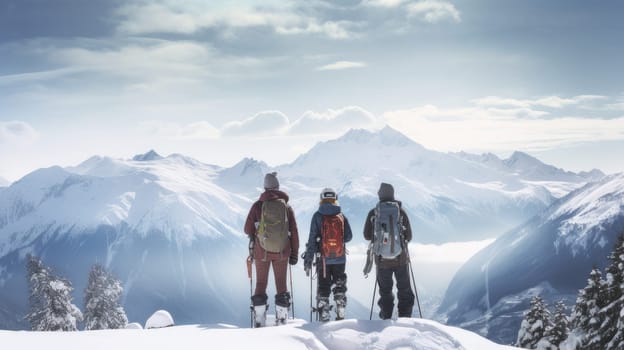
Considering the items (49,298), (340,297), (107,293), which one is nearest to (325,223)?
(340,297)

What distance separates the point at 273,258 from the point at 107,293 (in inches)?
1289

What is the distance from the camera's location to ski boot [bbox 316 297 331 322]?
12094 mm

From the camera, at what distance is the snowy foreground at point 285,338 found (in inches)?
325

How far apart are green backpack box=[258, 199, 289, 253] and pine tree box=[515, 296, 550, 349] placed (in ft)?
79.2

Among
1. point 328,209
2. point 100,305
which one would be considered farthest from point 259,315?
point 100,305

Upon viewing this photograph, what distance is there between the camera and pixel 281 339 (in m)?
9.59

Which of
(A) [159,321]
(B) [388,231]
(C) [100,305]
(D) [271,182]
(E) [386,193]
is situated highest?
(D) [271,182]

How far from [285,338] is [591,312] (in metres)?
21.0

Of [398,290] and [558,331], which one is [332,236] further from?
[558,331]

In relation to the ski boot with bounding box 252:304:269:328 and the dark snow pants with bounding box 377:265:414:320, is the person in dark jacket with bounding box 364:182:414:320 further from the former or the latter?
the ski boot with bounding box 252:304:269:328

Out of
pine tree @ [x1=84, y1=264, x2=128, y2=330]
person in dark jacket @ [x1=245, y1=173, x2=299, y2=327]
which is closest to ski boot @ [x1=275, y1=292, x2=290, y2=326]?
person in dark jacket @ [x1=245, y1=173, x2=299, y2=327]

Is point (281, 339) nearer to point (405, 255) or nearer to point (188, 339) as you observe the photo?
point (188, 339)

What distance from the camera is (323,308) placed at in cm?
1215

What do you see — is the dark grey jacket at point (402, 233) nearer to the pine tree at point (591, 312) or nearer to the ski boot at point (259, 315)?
the ski boot at point (259, 315)
